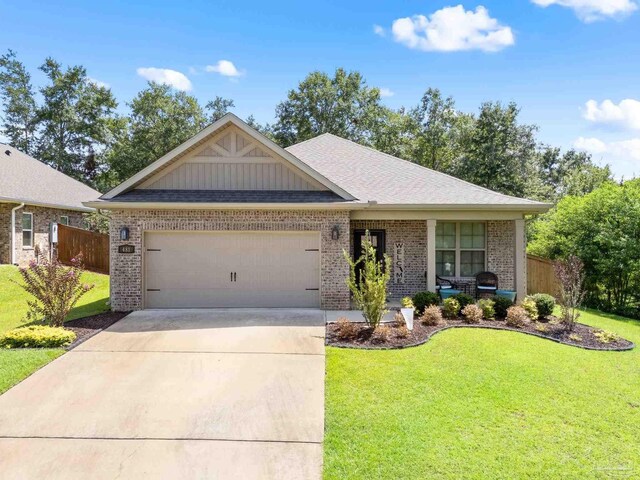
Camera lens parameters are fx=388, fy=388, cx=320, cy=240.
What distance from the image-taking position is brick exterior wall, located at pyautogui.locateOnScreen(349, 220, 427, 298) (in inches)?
477

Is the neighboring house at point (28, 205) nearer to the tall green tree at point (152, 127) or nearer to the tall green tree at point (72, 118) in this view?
the tall green tree at point (152, 127)

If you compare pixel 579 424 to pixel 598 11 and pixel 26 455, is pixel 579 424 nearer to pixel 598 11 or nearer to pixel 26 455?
pixel 26 455

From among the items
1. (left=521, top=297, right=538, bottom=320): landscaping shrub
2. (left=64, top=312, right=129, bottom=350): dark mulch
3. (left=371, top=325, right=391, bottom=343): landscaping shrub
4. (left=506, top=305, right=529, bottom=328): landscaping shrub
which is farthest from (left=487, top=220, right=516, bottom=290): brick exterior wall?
(left=64, top=312, right=129, bottom=350): dark mulch

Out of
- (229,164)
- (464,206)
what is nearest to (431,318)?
(464,206)

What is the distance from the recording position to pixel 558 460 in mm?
4082

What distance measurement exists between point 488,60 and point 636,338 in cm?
1379

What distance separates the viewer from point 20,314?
10109mm

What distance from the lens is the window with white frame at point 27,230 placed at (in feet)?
52.5

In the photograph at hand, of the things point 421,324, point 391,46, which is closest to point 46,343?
point 421,324

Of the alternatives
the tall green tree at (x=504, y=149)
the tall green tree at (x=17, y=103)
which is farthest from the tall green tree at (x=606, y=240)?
the tall green tree at (x=17, y=103)

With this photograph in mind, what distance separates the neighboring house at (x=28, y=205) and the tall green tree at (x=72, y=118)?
16719 millimetres

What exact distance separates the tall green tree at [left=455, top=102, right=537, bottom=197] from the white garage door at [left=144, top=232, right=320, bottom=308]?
1899 centimetres

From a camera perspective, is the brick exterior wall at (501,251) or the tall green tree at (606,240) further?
the tall green tree at (606,240)

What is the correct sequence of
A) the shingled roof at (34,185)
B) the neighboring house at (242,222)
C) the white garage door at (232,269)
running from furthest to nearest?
the shingled roof at (34,185) < the white garage door at (232,269) < the neighboring house at (242,222)
